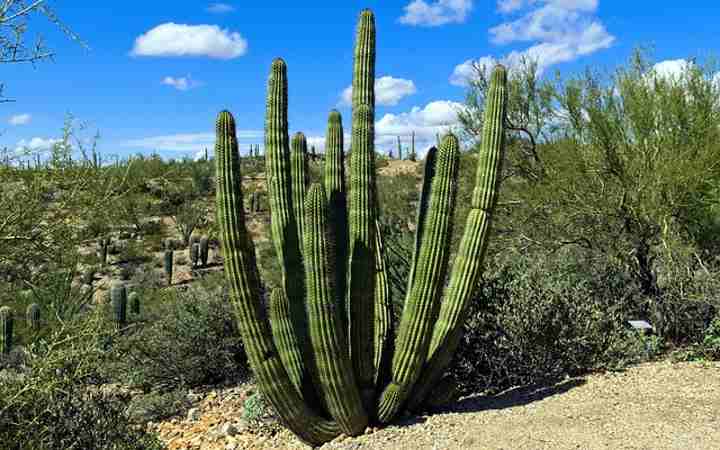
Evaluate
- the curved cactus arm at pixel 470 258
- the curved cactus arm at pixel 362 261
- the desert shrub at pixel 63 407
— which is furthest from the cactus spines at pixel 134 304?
the curved cactus arm at pixel 470 258

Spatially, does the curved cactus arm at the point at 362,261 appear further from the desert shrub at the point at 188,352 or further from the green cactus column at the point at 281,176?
the desert shrub at the point at 188,352

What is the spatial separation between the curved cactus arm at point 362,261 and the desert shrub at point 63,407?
1.95 metres

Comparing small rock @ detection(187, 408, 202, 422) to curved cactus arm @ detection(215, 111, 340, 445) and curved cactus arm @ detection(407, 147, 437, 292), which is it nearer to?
curved cactus arm @ detection(215, 111, 340, 445)

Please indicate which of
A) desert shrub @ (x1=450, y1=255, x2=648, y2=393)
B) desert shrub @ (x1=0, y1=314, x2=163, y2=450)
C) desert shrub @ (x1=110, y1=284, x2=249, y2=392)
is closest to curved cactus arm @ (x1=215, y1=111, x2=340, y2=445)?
desert shrub @ (x1=0, y1=314, x2=163, y2=450)

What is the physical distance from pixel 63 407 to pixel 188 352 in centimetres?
478

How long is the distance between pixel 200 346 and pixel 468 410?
474 cm

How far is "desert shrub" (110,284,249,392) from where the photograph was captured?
10219 millimetres

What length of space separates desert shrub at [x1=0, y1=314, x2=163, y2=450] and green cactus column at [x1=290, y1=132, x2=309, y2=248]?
87.5 inches

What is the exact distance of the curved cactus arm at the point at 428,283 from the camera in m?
6.62

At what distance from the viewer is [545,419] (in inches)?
249

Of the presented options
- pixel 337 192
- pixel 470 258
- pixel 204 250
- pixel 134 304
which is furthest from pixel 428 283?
pixel 204 250

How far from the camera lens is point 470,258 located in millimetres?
6879

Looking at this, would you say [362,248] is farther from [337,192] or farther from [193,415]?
[193,415]

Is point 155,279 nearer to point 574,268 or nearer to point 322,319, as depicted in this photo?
point 574,268
